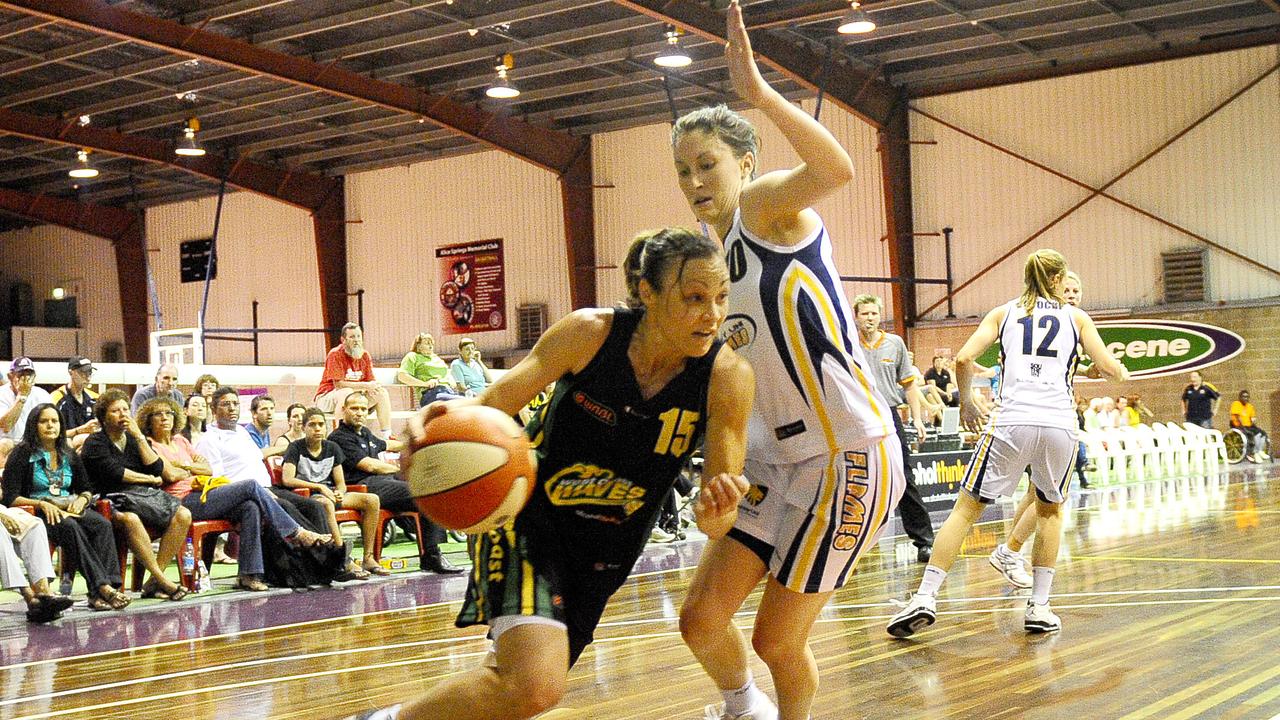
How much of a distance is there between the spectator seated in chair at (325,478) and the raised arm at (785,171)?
6.27 m

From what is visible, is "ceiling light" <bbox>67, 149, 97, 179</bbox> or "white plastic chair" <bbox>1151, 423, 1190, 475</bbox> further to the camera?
"ceiling light" <bbox>67, 149, 97, 179</bbox>

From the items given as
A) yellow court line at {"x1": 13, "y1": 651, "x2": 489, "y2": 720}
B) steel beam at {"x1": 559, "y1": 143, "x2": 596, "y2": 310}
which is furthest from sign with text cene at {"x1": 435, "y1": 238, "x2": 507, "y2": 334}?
yellow court line at {"x1": 13, "y1": 651, "x2": 489, "y2": 720}

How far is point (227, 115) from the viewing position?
24812 mm

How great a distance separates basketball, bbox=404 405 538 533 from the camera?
2877mm

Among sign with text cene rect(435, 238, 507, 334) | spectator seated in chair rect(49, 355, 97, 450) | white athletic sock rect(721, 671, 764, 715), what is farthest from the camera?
sign with text cene rect(435, 238, 507, 334)

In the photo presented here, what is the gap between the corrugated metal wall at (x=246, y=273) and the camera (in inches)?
1157

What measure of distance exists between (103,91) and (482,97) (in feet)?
20.6

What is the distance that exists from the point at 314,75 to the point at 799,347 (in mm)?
18458

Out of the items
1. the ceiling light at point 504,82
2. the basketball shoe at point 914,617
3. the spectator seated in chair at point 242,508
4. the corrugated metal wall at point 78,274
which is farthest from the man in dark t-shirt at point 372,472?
the corrugated metal wall at point 78,274

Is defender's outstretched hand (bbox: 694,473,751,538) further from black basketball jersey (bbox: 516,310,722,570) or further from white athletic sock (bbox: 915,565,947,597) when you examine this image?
white athletic sock (bbox: 915,565,947,597)

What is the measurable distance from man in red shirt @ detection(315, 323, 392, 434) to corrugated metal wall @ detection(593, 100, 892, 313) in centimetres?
1151

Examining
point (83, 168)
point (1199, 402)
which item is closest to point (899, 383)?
point (1199, 402)

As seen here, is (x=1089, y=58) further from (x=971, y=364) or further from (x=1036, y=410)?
(x=971, y=364)

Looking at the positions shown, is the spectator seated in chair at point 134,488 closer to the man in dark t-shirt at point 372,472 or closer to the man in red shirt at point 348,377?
the man in dark t-shirt at point 372,472
